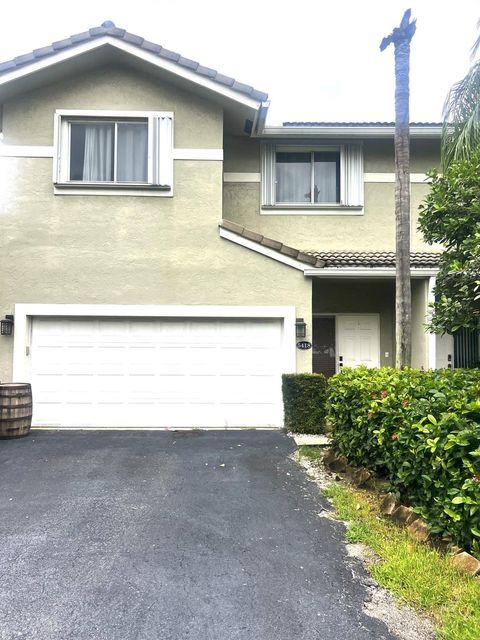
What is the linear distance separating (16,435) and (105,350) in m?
2.19

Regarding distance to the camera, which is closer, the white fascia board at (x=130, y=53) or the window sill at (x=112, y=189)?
the white fascia board at (x=130, y=53)

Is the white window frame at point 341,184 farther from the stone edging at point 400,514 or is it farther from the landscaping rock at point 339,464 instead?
the landscaping rock at point 339,464

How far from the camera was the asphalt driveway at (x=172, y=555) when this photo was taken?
2.67 m

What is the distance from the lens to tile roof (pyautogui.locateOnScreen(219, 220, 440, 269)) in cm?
844

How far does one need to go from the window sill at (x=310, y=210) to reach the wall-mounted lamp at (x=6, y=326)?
6.06 metres

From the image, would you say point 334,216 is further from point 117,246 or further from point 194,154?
point 117,246

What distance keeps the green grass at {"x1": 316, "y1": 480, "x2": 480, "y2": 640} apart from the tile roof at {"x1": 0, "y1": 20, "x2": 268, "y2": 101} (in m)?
8.12

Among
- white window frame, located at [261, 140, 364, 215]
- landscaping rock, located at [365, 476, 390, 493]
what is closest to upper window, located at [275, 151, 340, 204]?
white window frame, located at [261, 140, 364, 215]

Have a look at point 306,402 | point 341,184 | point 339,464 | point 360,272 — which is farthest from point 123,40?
point 339,464

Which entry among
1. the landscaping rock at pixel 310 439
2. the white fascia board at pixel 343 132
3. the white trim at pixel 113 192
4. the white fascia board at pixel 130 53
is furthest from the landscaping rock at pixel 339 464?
the white fascia board at pixel 343 132

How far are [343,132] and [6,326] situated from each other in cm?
852

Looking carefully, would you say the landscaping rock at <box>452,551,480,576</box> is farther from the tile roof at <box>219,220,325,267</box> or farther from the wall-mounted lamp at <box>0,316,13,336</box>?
the wall-mounted lamp at <box>0,316,13,336</box>

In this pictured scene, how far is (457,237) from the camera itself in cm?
503

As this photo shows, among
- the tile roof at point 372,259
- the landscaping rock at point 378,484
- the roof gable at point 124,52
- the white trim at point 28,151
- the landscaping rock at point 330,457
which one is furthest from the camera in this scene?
the tile roof at point 372,259
